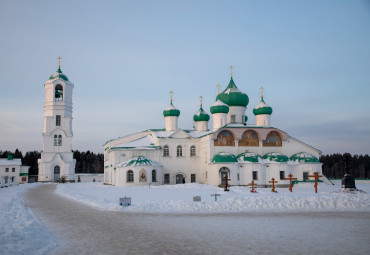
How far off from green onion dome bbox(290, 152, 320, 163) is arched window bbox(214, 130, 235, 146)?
21.4 ft

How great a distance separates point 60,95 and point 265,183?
3334 centimetres

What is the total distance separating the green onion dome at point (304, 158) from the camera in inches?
1390

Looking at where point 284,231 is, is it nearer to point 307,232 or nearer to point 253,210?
point 307,232

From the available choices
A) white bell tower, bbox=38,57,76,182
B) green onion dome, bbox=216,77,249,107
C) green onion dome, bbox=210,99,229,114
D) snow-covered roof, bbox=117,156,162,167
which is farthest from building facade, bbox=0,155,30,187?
green onion dome, bbox=216,77,249,107

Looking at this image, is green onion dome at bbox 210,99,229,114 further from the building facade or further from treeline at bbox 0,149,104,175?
treeline at bbox 0,149,104,175

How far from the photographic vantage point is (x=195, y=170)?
127ft

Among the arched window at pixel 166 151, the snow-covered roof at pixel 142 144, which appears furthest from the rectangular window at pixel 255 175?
the snow-covered roof at pixel 142 144

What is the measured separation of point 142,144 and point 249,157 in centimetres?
1195

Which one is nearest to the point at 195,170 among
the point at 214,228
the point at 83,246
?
the point at 214,228

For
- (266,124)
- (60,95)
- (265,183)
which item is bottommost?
(265,183)

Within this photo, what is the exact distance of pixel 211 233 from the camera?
970 cm

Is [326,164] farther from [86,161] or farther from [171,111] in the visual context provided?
[86,161]

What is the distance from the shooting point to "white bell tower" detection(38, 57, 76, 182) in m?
50.6

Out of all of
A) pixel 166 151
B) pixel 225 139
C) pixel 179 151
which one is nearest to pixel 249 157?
pixel 225 139
